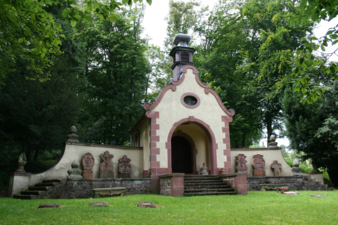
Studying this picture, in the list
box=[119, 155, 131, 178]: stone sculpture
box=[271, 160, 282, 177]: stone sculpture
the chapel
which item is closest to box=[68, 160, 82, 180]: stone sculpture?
the chapel

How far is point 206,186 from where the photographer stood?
12.6 m

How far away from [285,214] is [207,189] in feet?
19.2

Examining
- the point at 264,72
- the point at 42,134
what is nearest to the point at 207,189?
the point at 42,134

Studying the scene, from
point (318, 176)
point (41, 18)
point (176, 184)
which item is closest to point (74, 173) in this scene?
point (176, 184)

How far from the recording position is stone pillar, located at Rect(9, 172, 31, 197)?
11.4 metres

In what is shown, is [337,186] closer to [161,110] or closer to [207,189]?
[207,189]

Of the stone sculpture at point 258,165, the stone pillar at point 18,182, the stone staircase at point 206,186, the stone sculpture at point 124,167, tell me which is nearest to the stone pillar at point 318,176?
the stone sculpture at point 258,165

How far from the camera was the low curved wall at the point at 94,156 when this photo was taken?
1248 centimetres

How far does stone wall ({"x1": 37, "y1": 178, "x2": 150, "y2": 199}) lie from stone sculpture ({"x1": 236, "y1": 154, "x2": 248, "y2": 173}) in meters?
6.41

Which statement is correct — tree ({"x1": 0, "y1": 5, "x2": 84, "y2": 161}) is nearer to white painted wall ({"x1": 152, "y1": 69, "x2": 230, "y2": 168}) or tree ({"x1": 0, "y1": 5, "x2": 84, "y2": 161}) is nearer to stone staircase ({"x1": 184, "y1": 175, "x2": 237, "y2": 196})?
white painted wall ({"x1": 152, "y1": 69, "x2": 230, "y2": 168})

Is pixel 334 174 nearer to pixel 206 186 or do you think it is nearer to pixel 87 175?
pixel 206 186

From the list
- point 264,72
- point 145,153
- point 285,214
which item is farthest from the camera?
point 264,72

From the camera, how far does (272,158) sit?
55.8 ft

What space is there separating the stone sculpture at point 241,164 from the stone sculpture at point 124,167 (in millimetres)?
6475
